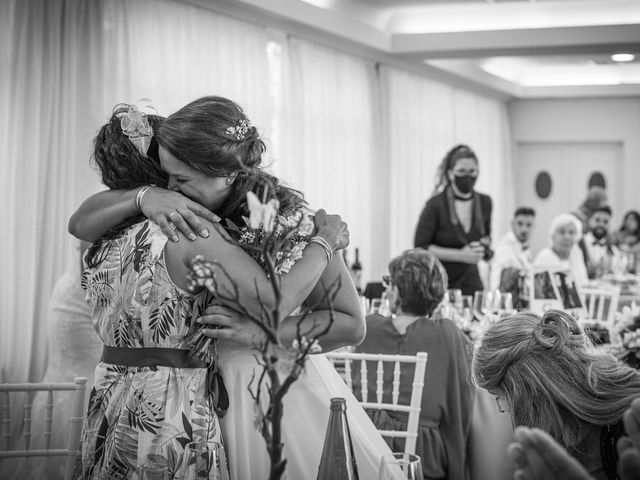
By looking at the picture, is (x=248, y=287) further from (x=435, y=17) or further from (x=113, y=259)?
(x=435, y=17)

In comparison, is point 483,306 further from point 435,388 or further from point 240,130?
point 240,130

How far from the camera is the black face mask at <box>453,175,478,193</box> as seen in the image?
5.57 meters

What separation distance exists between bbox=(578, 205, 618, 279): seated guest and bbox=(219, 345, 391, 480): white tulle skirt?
6424 mm

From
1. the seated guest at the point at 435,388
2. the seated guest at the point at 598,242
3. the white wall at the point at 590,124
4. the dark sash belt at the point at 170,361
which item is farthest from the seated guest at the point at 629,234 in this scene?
the dark sash belt at the point at 170,361

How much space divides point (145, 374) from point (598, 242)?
737 cm

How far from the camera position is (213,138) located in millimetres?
1520

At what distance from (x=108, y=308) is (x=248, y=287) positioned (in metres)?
0.34

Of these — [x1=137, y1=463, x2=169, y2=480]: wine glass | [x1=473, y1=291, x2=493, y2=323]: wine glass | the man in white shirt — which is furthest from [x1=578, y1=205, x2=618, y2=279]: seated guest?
[x1=137, y1=463, x2=169, y2=480]: wine glass

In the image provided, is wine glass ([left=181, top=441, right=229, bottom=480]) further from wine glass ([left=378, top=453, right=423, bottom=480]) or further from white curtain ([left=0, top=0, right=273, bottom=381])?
white curtain ([left=0, top=0, right=273, bottom=381])

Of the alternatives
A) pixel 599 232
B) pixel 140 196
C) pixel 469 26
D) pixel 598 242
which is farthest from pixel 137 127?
pixel 599 232

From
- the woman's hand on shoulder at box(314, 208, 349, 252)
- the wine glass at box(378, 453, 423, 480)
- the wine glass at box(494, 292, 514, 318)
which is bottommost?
the wine glass at box(378, 453, 423, 480)

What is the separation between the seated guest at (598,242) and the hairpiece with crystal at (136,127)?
6.60 meters

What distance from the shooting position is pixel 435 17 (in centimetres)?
736

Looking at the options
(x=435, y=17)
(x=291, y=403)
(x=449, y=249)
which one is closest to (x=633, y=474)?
(x=291, y=403)
